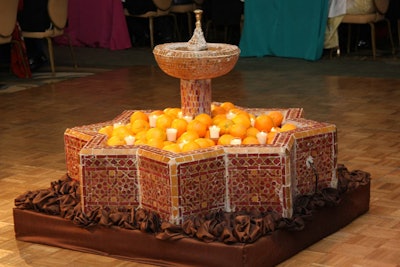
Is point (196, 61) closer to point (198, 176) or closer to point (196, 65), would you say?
point (196, 65)

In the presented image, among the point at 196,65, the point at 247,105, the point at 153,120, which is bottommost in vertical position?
the point at 247,105

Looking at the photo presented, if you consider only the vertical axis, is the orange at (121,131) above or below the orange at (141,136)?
above

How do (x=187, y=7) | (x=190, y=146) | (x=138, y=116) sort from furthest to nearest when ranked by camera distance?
(x=187, y=7) → (x=138, y=116) → (x=190, y=146)

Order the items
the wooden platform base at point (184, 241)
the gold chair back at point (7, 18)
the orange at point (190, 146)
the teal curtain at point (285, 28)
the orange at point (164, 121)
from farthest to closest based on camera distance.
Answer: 1. the teal curtain at point (285, 28)
2. the gold chair back at point (7, 18)
3. the orange at point (164, 121)
4. the orange at point (190, 146)
5. the wooden platform base at point (184, 241)

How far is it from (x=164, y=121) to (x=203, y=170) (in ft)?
1.67

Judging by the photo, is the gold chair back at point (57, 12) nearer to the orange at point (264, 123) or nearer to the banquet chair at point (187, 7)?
the banquet chair at point (187, 7)

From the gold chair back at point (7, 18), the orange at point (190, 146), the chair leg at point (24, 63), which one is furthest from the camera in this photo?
the chair leg at point (24, 63)

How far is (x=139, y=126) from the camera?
12.3 feet

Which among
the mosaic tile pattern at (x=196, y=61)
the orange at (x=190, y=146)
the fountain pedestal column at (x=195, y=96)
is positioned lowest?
the orange at (x=190, y=146)

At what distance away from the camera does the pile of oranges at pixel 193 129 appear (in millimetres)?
3492

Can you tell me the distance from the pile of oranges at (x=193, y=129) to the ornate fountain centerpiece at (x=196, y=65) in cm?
8

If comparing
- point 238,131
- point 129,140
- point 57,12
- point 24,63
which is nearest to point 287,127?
point 238,131

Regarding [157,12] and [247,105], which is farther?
[157,12]

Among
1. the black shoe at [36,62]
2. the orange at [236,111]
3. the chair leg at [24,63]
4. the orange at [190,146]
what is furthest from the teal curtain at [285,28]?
the orange at [190,146]
